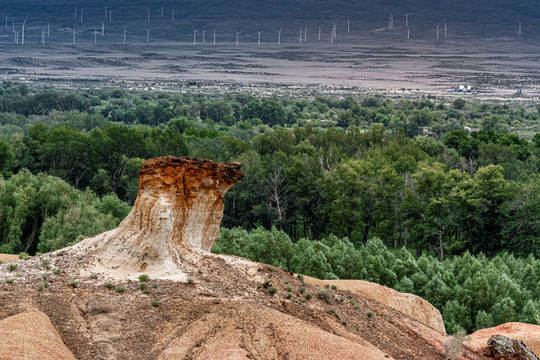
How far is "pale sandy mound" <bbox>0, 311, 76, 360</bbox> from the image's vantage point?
24.2 metres

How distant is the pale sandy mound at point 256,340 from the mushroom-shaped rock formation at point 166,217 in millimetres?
5437

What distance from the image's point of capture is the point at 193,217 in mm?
37188

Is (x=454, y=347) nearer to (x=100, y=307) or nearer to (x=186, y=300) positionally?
(x=186, y=300)

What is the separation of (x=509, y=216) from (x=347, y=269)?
93.2ft

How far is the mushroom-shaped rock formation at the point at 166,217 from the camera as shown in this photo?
33344 millimetres

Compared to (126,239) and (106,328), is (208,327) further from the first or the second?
(126,239)

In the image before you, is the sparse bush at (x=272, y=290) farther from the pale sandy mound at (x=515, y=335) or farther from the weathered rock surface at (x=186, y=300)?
the pale sandy mound at (x=515, y=335)

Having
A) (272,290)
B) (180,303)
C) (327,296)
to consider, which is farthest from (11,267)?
(327,296)

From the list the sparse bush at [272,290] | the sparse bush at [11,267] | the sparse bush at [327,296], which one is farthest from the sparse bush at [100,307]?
the sparse bush at [327,296]

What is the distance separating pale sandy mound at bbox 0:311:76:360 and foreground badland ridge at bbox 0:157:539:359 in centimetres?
5

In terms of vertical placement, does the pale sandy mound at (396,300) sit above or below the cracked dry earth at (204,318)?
below

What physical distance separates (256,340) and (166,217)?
28.1ft

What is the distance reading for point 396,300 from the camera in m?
42.2

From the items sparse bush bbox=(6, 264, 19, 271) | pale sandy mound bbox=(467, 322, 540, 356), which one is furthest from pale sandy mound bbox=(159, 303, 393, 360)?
pale sandy mound bbox=(467, 322, 540, 356)
